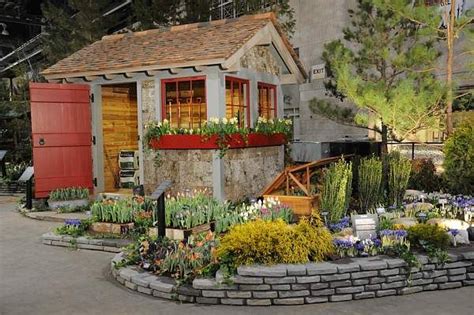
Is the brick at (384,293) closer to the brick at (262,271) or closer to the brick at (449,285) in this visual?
the brick at (449,285)

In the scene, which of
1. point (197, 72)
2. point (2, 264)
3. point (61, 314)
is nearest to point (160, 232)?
point (61, 314)

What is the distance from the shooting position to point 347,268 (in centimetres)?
528

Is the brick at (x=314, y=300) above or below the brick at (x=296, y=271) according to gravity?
below

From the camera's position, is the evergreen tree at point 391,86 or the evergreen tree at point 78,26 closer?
the evergreen tree at point 391,86

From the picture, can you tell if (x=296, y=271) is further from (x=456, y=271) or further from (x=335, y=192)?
(x=335, y=192)

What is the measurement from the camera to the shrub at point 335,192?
7.83 m

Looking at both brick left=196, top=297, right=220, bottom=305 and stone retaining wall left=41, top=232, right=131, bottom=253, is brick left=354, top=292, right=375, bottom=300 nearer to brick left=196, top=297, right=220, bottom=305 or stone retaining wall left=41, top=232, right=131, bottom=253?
brick left=196, top=297, right=220, bottom=305

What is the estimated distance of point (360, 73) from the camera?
467 inches

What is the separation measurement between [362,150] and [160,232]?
10614 millimetres

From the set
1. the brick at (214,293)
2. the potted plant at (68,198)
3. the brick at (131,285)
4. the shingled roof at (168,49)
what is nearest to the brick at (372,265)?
the brick at (214,293)

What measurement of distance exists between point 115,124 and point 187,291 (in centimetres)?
843

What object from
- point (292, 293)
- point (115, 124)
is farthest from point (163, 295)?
point (115, 124)

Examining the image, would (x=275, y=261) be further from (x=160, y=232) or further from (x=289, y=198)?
(x=289, y=198)

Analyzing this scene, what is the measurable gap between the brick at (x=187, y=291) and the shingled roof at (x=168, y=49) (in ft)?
16.7
